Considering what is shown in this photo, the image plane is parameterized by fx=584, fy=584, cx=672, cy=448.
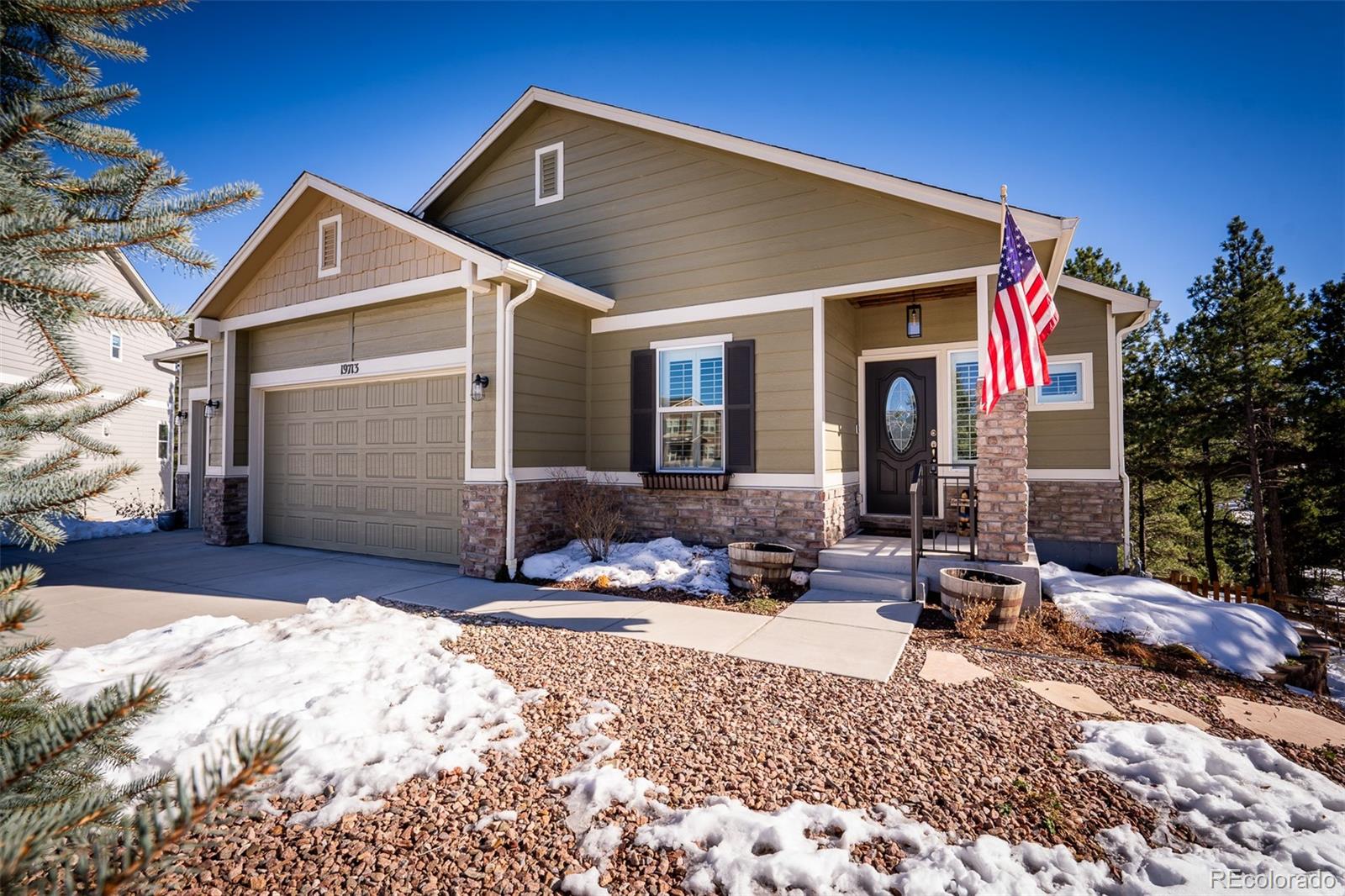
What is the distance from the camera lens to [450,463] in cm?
759

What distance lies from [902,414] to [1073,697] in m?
5.13

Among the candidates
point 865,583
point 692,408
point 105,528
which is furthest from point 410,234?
point 105,528

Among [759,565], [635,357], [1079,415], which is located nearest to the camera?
[759,565]

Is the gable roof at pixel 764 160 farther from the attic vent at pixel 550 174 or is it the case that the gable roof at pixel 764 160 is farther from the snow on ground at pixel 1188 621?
the snow on ground at pixel 1188 621

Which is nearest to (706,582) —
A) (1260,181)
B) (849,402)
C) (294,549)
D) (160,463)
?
(849,402)

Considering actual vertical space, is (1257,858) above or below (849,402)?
below

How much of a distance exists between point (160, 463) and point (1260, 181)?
2551 centimetres

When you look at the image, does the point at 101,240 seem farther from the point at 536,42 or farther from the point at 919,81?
the point at 919,81

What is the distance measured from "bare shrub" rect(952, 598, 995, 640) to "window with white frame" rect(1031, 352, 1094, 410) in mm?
5056

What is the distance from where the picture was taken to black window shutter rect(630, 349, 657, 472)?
25.4 ft

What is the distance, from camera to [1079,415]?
8.48 metres

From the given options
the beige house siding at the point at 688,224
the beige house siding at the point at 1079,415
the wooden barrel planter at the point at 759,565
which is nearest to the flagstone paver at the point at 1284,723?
the wooden barrel planter at the point at 759,565

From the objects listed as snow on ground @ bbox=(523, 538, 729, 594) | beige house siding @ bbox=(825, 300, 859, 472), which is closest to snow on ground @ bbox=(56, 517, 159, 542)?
snow on ground @ bbox=(523, 538, 729, 594)

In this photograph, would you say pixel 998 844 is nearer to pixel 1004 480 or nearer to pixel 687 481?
A: pixel 1004 480
